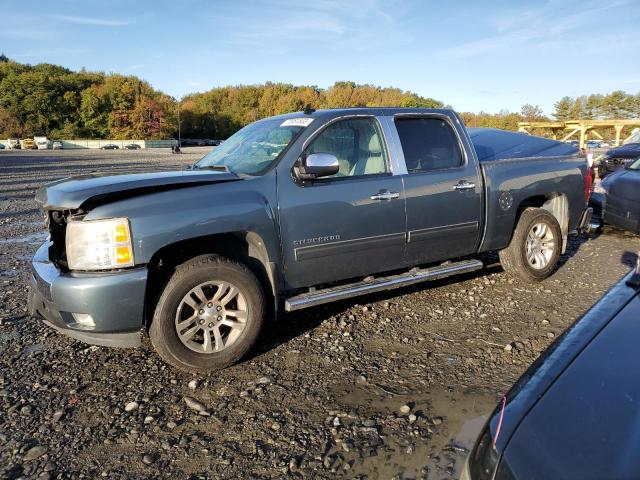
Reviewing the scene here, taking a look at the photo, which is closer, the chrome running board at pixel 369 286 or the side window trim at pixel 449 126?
the chrome running board at pixel 369 286

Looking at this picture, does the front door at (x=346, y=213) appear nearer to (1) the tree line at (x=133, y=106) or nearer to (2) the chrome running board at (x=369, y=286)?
(2) the chrome running board at (x=369, y=286)

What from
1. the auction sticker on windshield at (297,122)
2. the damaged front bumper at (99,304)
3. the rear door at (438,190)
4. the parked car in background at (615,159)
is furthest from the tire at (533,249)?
the parked car in background at (615,159)

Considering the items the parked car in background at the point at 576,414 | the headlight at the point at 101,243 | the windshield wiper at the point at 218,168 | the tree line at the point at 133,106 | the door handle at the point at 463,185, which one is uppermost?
the tree line at the point at 133,106

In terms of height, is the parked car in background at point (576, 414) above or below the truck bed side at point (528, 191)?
below

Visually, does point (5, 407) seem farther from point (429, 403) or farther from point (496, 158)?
point (496, 158)

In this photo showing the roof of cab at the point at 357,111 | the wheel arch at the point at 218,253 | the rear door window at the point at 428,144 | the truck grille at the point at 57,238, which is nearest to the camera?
the wheel arch at the point at 218,253

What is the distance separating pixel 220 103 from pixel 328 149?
121152 mm

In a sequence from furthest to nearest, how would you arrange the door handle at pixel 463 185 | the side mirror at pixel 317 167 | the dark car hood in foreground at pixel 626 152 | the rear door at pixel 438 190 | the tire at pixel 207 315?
the dark car hood in foreground at pixel 626 152 → the door handle at pixel 463 185 → the rear door at pixel 438 190 → the side mirror at pixel 317 167 → the tire at pixel 207 315

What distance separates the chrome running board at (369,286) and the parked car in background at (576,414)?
210 centimetres

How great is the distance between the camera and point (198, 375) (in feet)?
11.3

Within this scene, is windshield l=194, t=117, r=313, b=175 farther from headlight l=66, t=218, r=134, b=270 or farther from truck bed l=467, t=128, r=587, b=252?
truck bed l=467, t=128, r=587, b=252

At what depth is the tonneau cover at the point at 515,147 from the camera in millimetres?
5485

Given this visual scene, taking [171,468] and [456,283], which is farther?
[456,283]

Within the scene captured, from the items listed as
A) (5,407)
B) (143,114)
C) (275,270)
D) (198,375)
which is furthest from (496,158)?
(143,114)
